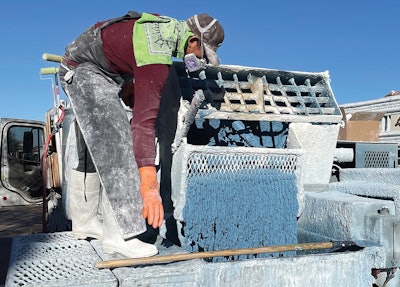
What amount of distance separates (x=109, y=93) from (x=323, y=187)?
1.82 m

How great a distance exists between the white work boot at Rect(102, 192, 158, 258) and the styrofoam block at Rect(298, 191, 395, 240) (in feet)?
3.85

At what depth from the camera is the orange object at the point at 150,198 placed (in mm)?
1945

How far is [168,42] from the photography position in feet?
6.88

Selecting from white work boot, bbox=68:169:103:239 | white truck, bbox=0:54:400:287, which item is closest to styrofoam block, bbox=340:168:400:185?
white truck, bbox=0:54:400:287

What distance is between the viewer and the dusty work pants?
2.09 m

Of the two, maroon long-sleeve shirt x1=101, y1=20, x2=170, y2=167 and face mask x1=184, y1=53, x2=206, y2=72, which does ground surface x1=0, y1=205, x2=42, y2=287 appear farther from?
face mask x1=184, y1=53, x2=206, y2=72

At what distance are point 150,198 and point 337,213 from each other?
4.18ft

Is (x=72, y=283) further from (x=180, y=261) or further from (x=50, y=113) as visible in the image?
(x=50, y=113)

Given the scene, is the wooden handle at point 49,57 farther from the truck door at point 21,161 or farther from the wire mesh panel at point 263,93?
the truck door at point 21,161

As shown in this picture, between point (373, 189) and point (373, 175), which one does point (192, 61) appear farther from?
point (373, 175)

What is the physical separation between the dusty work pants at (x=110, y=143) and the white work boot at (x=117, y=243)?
0.22ft

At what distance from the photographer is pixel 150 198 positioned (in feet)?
6.42

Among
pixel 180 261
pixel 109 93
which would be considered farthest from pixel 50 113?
pixel 180 261

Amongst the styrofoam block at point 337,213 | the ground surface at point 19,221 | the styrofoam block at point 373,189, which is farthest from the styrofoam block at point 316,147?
the ground surface at point 19,221
